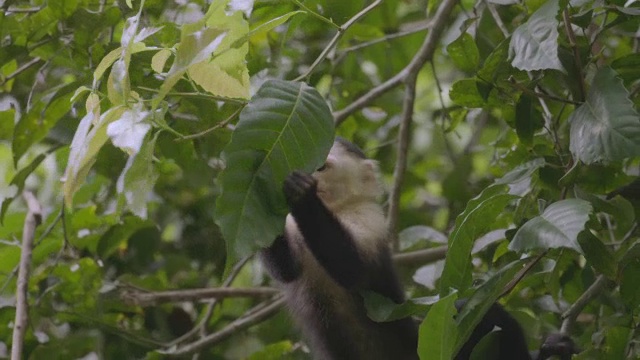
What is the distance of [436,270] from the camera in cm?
359

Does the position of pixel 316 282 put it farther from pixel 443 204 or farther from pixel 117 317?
pixel 443 204

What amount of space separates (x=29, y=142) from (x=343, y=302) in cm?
126

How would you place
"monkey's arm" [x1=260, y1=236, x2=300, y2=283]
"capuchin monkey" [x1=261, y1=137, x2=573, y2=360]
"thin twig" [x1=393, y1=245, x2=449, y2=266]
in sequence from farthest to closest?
"thin twig" [x1=393, y1=245, x2=449, y2=266]
"monkey's arm" [x1=260, y1=236, x2=300, y2=283]
"capuchin monkey" [x1=261, y1=137, x2=573, y2=360]

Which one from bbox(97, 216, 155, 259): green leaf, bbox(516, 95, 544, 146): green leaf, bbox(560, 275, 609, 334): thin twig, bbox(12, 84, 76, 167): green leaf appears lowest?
bbox(97, 216, 155, 259): green leaf

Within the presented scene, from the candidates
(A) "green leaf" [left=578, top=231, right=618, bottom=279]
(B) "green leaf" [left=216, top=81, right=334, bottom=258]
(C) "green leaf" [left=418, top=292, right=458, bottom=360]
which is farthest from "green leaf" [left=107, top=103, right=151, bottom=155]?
(A) "green leaf" [left=578, top=231, right=618, bottom=279]

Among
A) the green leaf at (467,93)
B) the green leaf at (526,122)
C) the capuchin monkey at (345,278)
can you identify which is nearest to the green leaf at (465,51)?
the green leaf at (467,93)

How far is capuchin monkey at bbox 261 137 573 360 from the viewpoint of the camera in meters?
3.08

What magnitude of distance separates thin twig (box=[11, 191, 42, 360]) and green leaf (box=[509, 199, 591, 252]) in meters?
1.46

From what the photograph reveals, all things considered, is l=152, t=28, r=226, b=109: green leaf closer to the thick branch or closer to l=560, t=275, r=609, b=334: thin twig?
l=560, t=275, r=609, b=334: thin twig

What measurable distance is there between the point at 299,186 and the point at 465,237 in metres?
0.58

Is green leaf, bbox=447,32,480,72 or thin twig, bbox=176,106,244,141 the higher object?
thin twig, bbox=176,106,244,141

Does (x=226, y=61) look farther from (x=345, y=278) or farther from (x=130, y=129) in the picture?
(x=345, y=278)

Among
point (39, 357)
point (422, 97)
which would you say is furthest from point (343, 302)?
point (422, 97)

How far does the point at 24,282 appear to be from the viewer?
318cm
